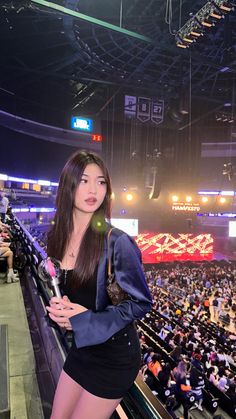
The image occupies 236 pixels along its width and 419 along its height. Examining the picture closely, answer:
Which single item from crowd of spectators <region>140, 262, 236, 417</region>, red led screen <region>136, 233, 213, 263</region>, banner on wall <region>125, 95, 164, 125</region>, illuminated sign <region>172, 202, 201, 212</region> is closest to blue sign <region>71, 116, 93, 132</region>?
banner on wall <region>125, 95, 164, 125</region>

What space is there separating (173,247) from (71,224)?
2260 cm

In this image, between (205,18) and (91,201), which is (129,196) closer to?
(205,18)

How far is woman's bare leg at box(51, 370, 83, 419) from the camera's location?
1355mm

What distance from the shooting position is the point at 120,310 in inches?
46.5

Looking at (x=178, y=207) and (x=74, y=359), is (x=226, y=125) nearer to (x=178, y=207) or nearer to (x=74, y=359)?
(x=178, y=207)

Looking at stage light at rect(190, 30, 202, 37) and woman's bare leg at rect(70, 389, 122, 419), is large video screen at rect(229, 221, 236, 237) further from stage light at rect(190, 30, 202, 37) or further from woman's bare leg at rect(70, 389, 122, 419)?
woman's bare leg at rect(70, 389, 122, 419)

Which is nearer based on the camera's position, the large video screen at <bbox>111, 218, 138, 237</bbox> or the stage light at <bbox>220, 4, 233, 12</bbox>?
the stage light at <bbox>220, 4, 233, 12</bbox>

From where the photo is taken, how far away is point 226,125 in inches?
1034

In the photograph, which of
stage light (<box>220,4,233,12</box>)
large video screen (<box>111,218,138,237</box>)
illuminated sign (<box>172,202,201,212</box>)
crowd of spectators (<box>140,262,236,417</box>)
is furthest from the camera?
illuminated sign (<box>172,202,201,212</box>)

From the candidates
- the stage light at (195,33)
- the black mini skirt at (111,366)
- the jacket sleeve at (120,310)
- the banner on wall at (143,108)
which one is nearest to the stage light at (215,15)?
the stage light at (195,33)

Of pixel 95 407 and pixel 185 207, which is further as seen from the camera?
pixel 185 207

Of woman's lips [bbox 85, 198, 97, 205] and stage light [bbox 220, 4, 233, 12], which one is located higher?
stage light [bbox 220, 4, 233, 12]

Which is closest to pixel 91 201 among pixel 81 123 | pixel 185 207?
pixel 81 123

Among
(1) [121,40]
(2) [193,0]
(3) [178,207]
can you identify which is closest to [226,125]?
(3) [178,207]
